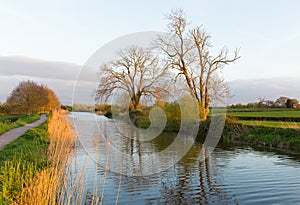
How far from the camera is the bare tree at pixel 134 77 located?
90.2 ft

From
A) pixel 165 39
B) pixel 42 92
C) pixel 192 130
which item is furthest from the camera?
pixel 42 92

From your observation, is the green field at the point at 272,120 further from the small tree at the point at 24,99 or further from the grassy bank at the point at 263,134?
the small tree at the point at 24,99

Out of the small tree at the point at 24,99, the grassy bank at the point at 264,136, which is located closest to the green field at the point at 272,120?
the grassy bank at the point at 264,136

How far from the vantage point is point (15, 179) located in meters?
6.20

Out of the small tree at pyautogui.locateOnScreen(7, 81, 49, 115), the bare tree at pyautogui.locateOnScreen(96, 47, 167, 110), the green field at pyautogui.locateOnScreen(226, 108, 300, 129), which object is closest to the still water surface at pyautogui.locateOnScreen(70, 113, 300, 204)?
the green field at pyautogui.locateOnScreen(226, 108, 300, 129)

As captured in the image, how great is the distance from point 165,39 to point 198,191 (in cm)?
2242

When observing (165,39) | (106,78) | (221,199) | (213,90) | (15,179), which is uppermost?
(165,39)

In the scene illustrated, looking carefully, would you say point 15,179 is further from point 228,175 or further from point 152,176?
point 228,175

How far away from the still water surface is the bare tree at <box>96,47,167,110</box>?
16027mm

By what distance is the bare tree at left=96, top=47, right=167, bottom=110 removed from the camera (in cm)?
2751

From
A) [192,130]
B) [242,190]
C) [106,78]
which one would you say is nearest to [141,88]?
[106,78]

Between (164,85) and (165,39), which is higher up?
(165,39)

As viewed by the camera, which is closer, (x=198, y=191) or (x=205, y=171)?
(x=198, y=191)

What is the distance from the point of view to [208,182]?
8312mm
